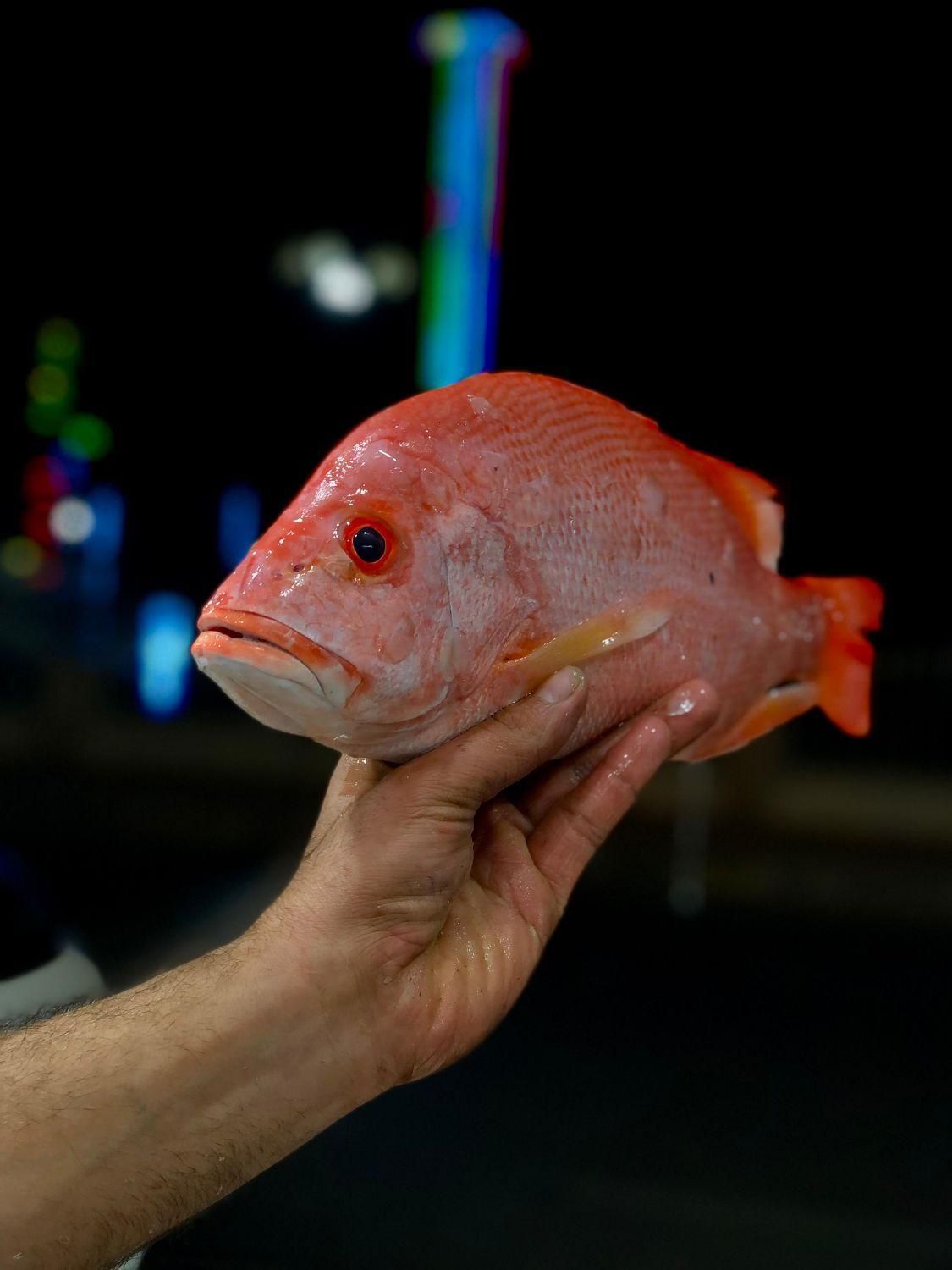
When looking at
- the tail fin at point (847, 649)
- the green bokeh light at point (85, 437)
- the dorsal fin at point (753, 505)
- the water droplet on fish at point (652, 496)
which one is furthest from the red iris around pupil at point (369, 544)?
the green bokeh light at point (85, 437)

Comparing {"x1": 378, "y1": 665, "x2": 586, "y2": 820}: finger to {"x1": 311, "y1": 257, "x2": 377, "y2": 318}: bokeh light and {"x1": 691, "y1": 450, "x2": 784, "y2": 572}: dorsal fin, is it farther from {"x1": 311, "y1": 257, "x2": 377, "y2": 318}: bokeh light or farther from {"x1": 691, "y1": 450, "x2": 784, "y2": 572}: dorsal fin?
{"x1": 311, "y1": 257, "x2": 377, "y2": 318}: bokeh light

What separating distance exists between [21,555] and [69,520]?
1.10 meters

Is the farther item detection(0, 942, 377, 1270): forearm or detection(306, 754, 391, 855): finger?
detection(306, 754, 391, 855): finger

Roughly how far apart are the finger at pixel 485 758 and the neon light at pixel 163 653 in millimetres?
5732

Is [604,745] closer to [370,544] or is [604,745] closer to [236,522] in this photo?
[370,544]

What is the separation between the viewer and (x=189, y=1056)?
42.3 inches

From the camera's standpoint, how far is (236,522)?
31.6ft

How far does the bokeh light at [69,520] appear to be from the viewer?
13047 mm

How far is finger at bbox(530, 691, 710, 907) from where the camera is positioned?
3.99ft

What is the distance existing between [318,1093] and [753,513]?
2.93 ft

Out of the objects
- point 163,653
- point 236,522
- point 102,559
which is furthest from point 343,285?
point 102,559

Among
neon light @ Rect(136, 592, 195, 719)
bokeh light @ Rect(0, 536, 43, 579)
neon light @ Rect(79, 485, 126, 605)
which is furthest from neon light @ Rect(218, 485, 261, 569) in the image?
bokeh light @ Rect(0, 536, 43, 579)

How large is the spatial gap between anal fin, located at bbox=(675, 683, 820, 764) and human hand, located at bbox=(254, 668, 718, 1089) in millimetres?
126

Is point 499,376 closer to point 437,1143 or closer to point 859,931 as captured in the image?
point 437,1143
